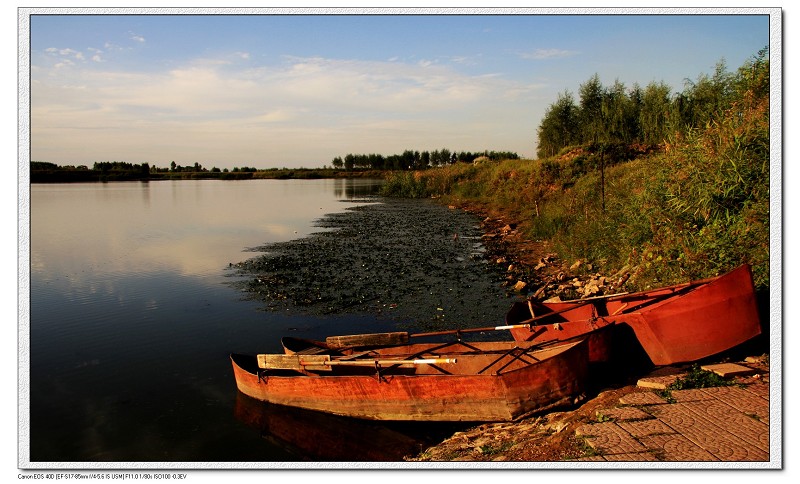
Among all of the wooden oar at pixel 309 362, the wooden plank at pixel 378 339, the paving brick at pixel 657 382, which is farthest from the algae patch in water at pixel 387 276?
the paving brick at pixel 657 382

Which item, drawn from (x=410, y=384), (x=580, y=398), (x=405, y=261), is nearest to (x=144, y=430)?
(x=410, y=384)

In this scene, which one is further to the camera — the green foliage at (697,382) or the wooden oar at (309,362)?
the wooden oar at (309,362)

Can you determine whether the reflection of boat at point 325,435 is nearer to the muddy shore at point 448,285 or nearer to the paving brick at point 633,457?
the muddy shore at point 448,285

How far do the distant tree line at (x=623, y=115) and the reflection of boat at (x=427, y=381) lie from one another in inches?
950

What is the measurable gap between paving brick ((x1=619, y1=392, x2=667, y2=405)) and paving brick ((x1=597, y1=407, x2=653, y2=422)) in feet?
0.74

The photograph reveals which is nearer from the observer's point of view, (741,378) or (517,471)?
(517,471)

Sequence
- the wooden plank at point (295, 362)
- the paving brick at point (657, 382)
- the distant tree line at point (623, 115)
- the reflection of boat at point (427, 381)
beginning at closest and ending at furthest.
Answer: the paving brick at point (657, 382) → the reflection of boat at point (427, 381) → the wooden plank at point (295, 362) → the distant tree line at point (623, 115)

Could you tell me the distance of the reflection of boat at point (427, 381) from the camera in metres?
7.57

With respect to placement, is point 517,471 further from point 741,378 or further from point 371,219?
point 371,219

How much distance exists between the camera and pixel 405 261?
1972 centimetres

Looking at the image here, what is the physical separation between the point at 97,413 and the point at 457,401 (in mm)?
5729

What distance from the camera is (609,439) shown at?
586 centimetres

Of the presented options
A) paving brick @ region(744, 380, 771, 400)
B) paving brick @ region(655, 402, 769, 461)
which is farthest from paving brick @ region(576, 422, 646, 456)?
paving brick @ region(744, 380, 771, 400)

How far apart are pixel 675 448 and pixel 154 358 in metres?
9.27
